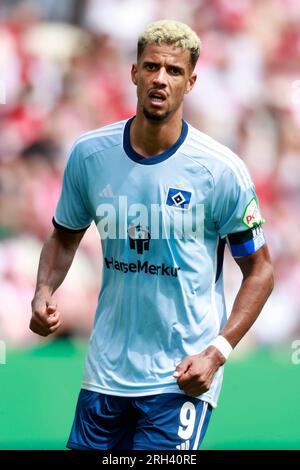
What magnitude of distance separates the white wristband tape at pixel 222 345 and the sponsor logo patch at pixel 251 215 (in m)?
0.43

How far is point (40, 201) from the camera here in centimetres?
676

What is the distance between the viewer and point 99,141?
164 inches

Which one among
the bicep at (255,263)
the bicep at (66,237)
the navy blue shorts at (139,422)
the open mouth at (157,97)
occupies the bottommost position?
the navy blue shorts at (139,422)

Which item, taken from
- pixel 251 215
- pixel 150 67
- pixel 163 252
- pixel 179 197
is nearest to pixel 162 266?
pixel 163 252

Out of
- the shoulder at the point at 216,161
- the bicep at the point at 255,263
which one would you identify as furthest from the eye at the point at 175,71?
the bicep at the point at 255,263

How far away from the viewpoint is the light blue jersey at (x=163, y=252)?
3.97 m

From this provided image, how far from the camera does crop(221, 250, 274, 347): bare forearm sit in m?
3.92

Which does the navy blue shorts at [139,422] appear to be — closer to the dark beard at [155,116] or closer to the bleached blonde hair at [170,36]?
the dark beard at [155,116]

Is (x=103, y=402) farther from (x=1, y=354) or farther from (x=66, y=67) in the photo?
(x=66, y=67)

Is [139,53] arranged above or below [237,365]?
above

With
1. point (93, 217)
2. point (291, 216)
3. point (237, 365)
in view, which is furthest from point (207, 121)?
point (93, 217)

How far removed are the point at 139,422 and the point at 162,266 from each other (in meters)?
0.56

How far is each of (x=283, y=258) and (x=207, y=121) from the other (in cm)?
99

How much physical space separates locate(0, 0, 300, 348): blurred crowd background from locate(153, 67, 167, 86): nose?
2.87 metres
